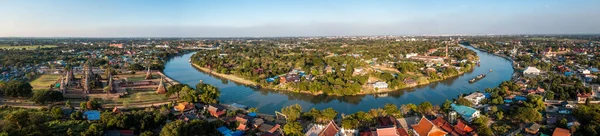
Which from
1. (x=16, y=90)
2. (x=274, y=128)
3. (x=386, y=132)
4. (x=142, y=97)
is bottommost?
(x=274, y=128)

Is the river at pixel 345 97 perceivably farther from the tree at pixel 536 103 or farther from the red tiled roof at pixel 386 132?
the red tiled roof at pixel 386 132

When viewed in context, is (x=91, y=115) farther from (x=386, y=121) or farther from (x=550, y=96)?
(x=550, y=96)

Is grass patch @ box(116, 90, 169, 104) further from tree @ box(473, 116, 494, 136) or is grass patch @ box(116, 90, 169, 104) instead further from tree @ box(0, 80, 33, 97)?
tree @ box(473, 116, 494, 136)

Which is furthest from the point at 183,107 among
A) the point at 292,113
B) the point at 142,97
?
the point at 292,113

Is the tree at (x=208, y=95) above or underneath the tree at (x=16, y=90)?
underneath

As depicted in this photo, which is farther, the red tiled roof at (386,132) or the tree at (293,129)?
the tree at (293,129)

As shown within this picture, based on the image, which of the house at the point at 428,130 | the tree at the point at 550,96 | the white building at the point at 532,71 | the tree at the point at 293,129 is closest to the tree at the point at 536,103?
the tree at the point at 550,96

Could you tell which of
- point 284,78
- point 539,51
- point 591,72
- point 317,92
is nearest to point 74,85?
point 284,78
